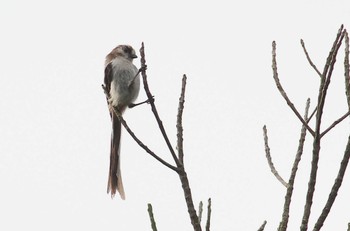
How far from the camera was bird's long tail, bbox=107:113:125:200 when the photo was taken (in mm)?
5193

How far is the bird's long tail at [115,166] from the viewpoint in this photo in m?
5.19

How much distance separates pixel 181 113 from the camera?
2863mm

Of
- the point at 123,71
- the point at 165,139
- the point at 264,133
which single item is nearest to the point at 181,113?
the point at 165,139

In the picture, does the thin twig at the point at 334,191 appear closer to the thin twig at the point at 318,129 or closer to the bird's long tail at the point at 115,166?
the thin twig at the point at 318,129

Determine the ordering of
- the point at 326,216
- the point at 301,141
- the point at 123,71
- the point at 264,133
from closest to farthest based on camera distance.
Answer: the point at 326,216 → the point at 301,141 → the point at 264,133 → the point at 123,71

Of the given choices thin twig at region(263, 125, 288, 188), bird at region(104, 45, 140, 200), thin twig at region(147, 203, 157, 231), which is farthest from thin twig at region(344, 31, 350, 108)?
bird at region(104, 45, 140, 200)

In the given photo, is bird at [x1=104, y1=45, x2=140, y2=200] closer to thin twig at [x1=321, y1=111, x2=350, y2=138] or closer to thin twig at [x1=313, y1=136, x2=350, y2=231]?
thin twig at [x1=321, y1=111, x2=350, y2=138]

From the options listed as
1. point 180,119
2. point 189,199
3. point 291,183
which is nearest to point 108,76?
point 180,119

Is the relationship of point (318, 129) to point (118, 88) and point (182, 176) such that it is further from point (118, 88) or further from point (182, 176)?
point (118, 88)

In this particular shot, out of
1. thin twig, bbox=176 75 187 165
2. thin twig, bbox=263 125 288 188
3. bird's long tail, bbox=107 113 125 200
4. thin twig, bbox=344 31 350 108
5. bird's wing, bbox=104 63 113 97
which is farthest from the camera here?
bird's wing, bbox=104 63 113 97

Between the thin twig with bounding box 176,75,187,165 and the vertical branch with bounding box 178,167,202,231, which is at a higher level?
the thin twig with bounding box 176,75,187,165

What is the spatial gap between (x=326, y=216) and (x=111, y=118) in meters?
4.62

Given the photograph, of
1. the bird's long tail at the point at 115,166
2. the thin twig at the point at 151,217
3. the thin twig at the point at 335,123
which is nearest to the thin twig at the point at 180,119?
the thin twig at the point at 151,217

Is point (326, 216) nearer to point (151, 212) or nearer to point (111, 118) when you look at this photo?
point (151, 212)
